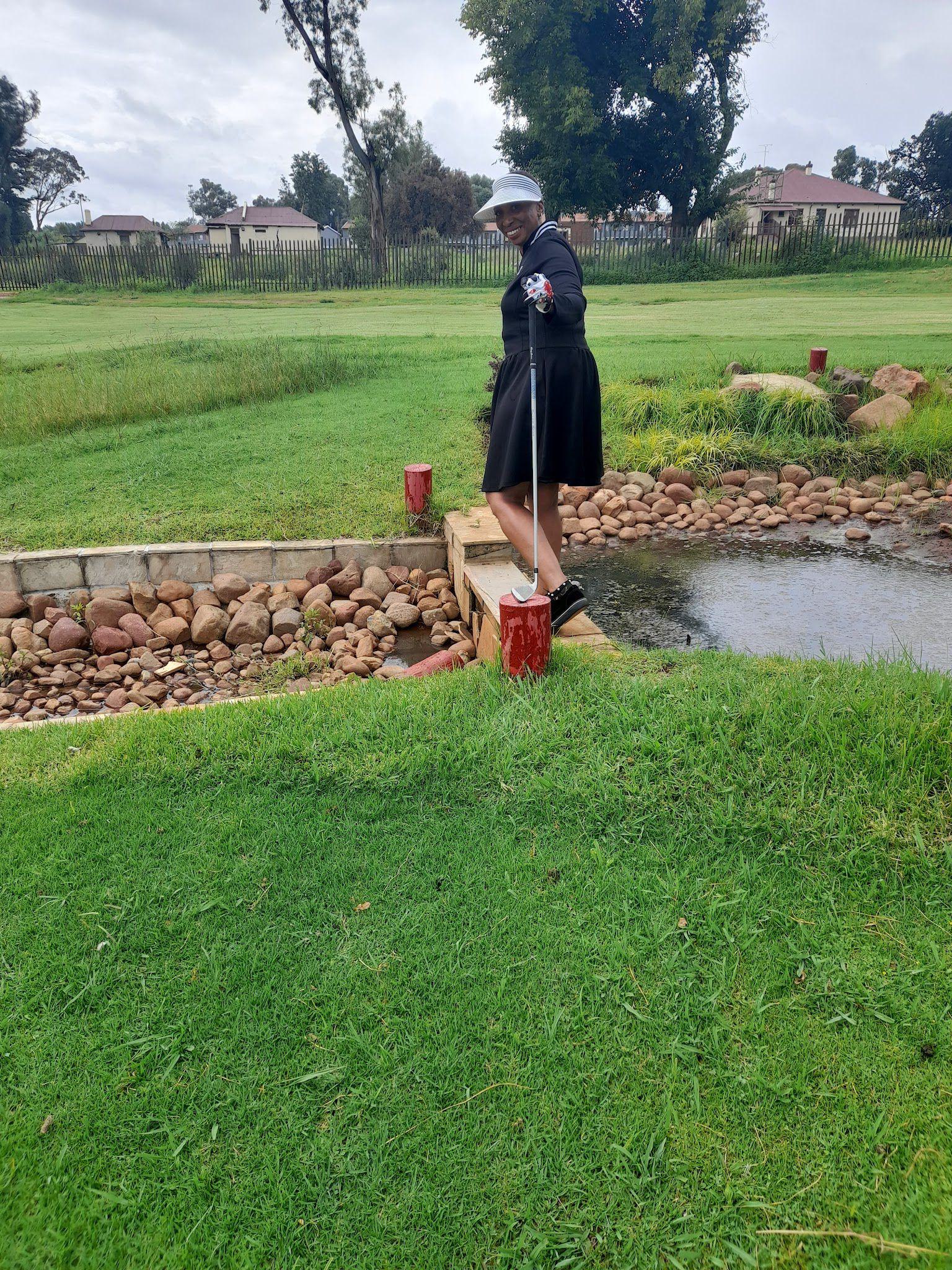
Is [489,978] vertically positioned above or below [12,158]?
below

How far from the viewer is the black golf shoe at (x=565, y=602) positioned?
12.0 feet

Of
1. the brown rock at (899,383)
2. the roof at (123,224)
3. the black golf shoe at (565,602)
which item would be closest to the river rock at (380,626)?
the black golf shoe at (565,602)

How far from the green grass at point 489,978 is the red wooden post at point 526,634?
4.7 inches

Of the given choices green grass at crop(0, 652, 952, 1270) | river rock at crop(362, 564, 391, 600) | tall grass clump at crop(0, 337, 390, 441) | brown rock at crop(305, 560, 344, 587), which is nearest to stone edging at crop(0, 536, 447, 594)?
brown rock at crop(305, 560, 344, 587)

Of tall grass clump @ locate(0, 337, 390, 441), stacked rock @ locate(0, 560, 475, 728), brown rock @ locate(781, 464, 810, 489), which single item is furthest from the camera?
tall grass clump @ locate(0, 337, 390, 441)

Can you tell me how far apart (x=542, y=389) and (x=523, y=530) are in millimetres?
605

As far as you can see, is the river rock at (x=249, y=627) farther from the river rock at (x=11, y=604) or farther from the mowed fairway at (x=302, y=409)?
the river rock at (x=11, y=604)

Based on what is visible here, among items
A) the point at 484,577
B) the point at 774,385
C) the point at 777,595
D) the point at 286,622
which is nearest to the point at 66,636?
the point at 286,622

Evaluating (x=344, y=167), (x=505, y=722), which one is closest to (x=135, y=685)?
(x=505, y=722)

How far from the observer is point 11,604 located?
195 inches

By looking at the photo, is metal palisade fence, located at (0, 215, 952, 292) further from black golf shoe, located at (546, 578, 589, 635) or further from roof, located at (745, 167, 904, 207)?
roof, located at (745, 167, 904, 207)

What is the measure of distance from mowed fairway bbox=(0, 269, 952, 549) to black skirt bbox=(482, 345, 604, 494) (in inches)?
73.7

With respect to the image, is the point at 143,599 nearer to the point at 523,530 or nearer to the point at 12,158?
the point at 523,530

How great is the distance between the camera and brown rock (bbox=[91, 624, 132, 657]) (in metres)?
4.74
